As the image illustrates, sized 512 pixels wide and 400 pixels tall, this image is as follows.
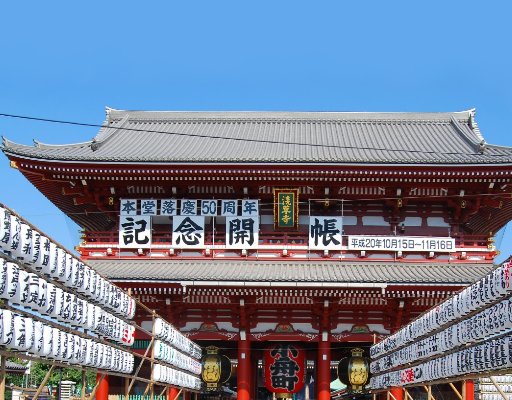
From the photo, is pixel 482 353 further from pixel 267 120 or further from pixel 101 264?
pixel 267 120

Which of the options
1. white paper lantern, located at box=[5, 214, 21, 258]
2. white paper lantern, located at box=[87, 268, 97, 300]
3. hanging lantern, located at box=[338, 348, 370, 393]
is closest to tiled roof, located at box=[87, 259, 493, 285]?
hanging lantern, located at box=[338, 348, 370, 393]

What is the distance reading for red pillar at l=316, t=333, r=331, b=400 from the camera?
21.5 metres

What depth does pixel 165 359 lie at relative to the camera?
1719 centimetres

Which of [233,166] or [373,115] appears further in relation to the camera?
[373,115]

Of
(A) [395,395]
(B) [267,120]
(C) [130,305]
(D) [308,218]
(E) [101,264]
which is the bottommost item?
(A) [395,395]

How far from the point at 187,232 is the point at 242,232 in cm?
175

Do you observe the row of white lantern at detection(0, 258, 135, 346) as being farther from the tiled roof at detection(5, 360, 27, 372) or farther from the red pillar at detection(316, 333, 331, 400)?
the tiled roof at detection(5, 360, 27, 372)

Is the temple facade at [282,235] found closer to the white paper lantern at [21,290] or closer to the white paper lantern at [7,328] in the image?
the white paper lantern at [21,290]

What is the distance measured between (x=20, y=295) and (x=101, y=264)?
12.7 meters

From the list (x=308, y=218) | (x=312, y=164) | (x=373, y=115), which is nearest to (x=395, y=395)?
(x=308, y=218)

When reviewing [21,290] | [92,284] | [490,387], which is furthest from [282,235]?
[21,290]

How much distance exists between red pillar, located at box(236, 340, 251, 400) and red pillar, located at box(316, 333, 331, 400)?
2146 millimetres

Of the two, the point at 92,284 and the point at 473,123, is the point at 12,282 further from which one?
the point at 473,123

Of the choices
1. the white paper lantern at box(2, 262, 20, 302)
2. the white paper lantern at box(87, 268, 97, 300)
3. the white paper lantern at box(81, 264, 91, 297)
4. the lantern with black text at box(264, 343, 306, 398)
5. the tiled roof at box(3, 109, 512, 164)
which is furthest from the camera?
the lantern with black text at box(264, 343, 306, 398)
